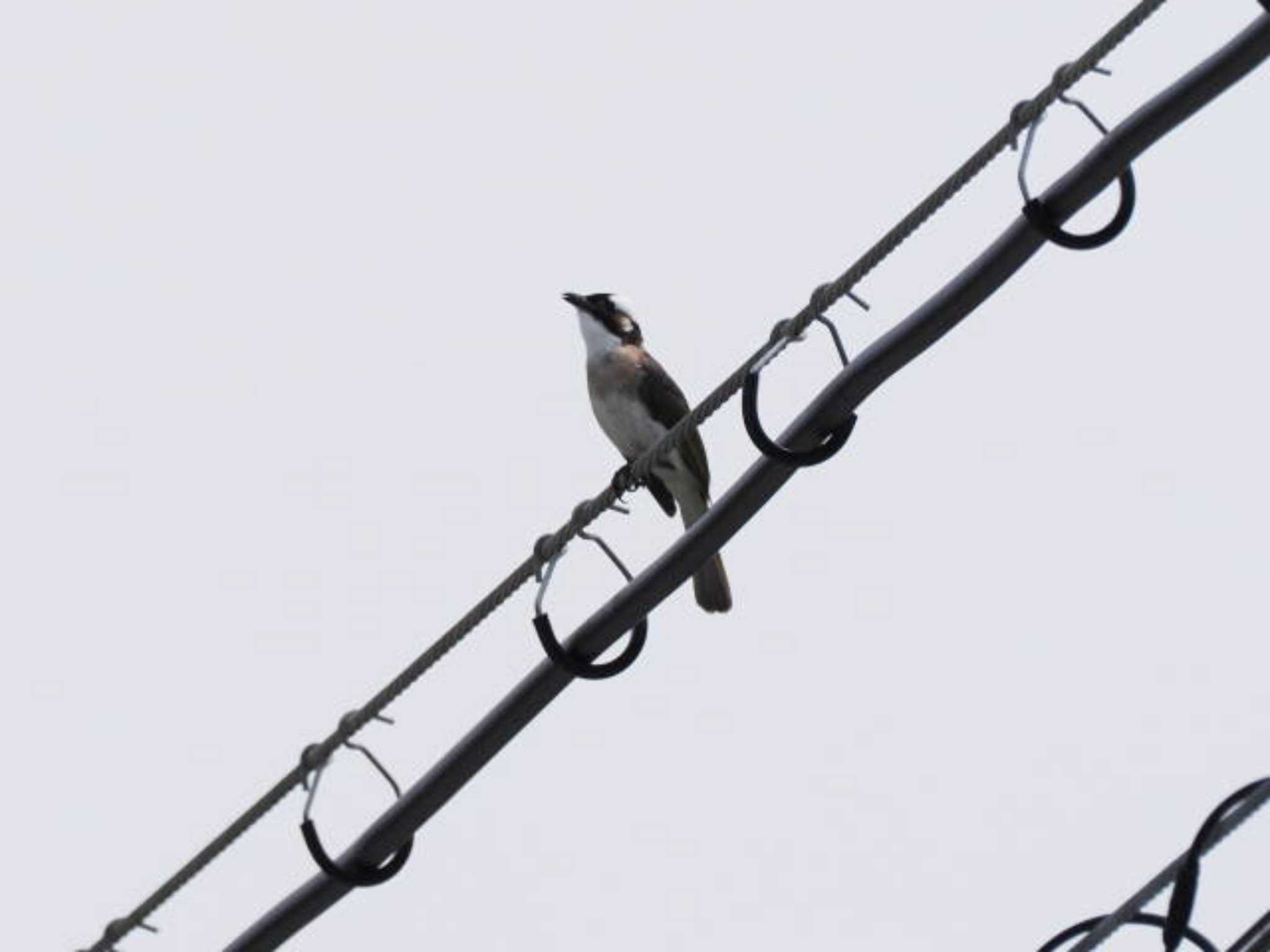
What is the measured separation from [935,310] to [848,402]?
0.37 meters

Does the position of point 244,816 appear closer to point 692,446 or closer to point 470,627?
point 470,627

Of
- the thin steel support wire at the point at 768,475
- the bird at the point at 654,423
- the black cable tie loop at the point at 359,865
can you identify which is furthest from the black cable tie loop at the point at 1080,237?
the bird at the point at 654,423

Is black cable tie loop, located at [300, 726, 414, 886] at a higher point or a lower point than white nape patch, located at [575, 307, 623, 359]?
higher

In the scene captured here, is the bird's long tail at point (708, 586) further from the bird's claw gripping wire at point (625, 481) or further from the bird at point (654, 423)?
the bird's claw gripping wire at point (625, 481)

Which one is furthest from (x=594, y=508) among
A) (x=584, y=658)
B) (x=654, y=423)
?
(x=654, y=423)

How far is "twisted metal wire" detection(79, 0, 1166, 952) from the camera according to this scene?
5.50 m

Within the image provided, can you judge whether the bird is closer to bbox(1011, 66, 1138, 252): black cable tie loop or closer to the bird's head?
the bird's head

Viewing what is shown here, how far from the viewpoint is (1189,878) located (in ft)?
16.2

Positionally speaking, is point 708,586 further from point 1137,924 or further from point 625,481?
point 1137,924

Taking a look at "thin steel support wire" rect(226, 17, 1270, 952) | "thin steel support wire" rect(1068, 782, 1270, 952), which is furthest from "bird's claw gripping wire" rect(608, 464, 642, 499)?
"thin steel support wire" rect(1068, 782, 1270, 952)

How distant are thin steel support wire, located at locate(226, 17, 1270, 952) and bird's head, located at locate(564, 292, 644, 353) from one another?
18.3ft

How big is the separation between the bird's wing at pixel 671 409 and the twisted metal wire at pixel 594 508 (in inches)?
169

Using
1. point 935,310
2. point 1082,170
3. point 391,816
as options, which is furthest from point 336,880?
point 1082,170

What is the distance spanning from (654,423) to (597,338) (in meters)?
0.57
